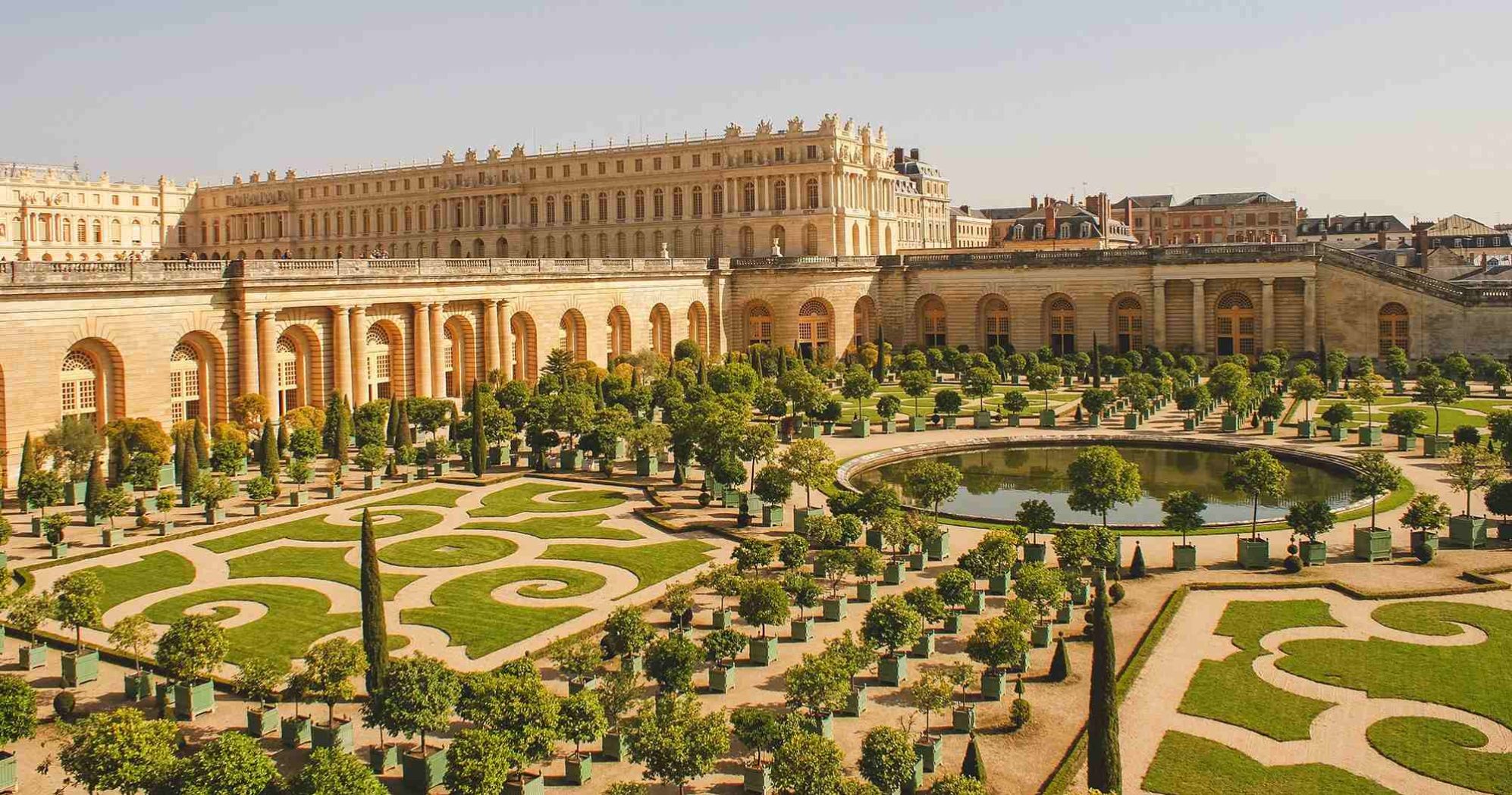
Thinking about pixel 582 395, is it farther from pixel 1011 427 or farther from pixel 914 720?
pixel 914 720

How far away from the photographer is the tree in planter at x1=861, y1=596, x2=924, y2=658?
23.9 metres

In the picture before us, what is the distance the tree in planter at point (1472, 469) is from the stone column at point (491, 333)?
140 feet

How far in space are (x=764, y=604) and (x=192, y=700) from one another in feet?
34.1

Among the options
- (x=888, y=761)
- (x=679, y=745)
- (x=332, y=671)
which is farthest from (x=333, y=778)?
(x=888, y=761)

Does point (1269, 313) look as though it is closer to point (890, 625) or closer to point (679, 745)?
point (890, 625)

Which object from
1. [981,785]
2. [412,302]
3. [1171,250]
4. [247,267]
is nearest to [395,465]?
[247,267]

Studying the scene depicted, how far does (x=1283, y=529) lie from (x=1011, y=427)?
20276mm

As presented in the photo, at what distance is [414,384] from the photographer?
2323 inches

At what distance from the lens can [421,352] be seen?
5906 centimetres

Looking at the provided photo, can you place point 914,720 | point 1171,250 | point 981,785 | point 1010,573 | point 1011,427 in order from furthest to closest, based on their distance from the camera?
point 1171,250
point 1011,427
point 1010,573
point 914,720
point 981,785

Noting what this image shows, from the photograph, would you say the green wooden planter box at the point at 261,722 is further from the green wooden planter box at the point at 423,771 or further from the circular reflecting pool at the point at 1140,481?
the circular reflecting pool at the point at 1140,481

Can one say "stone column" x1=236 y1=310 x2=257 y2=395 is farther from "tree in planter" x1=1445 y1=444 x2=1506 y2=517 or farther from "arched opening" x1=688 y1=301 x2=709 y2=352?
"tree in planter" x1=1445 y1=444 x2=1506 y2=517

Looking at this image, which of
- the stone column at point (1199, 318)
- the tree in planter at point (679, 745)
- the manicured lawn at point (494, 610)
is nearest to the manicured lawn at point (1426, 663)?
the tree in planter at point (679, 745)

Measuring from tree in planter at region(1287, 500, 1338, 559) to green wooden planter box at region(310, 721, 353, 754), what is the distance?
2272cm
